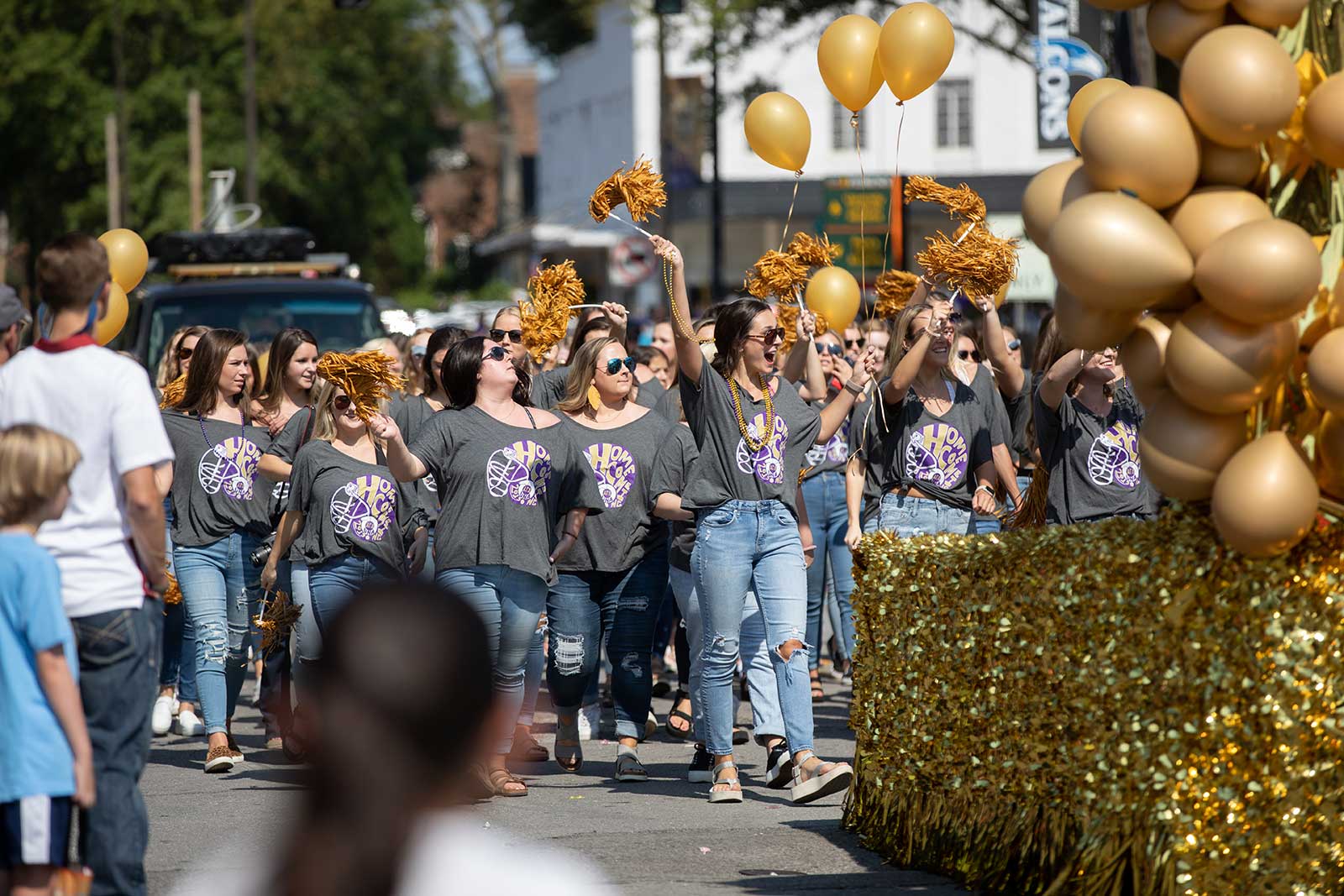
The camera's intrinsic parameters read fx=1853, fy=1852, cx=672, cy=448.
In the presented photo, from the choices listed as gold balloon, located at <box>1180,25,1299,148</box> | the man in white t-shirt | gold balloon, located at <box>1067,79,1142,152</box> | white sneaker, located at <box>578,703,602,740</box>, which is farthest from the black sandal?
gold balloon, located at <box>1180,25,1299,148</box>

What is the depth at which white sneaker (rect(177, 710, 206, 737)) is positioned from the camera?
9.88m

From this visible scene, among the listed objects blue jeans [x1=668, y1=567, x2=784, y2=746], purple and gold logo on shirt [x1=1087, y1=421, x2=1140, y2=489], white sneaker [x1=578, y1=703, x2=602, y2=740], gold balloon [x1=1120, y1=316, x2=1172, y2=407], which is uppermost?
gold balloon [x1=1120, y1=316, x2=1172, y2=407]

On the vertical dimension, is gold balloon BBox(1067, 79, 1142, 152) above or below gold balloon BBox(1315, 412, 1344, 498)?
above

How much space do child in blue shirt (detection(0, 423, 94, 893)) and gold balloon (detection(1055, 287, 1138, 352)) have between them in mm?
2647

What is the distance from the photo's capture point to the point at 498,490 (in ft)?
26.0

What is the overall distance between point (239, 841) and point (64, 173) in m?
43.0

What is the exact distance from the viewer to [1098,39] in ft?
61.8

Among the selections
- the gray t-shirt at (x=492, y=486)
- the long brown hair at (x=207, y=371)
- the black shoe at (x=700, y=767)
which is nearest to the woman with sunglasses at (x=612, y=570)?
the black shoe at (x=700, y=767)

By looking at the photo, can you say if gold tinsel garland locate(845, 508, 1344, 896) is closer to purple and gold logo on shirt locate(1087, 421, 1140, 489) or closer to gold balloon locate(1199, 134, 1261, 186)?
gold balloon locate(1199, 134, 1261, 186)

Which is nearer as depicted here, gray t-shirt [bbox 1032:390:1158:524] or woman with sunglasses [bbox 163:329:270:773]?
gray t-shirt [bbox 1032:390:1158:524]

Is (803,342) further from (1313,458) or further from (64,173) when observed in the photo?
(64,173)

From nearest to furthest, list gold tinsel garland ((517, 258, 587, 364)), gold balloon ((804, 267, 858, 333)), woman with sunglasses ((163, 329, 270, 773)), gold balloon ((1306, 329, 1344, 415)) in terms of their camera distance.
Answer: gold balloon ((1306, 329, 1344, 415)) < woman with sunglasses ((163, 329, 270, 773)) < gold tinsel garland ((517, 258, 587, 364)) < gold balloon ((804, 267, 858, 333))

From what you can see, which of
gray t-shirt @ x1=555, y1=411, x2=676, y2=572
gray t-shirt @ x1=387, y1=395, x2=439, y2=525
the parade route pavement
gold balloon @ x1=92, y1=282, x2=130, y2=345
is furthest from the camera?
gray t-shirt @ x1=387, y1=395, x2=439, y2=525

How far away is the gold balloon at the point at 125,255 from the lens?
8.47 meters
